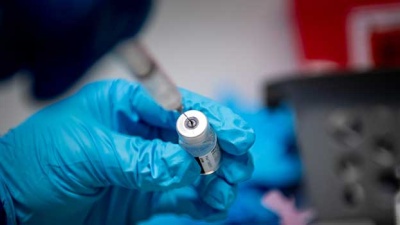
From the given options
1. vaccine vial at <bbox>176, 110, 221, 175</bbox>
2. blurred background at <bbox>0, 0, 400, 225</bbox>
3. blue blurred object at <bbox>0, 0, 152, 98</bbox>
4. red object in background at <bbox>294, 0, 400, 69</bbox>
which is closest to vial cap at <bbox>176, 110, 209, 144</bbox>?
vaccine vial at <bbox>176, 110, 221, 175</bbox>

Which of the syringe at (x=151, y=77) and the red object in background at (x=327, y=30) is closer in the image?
the syringe at (x=151, y=77)

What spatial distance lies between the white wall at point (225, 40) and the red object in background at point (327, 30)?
4 centimetres

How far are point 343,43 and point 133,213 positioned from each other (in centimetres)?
64

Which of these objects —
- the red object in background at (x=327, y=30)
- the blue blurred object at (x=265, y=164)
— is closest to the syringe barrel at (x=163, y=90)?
the blue blurred object at (x=265, y=164)

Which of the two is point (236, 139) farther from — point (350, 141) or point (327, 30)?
point (327, 30)

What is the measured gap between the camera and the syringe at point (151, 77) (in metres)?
0.64

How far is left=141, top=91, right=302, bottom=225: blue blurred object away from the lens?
2.76 feet

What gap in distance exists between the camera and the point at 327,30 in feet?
3.74

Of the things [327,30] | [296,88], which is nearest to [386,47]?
[327,30]

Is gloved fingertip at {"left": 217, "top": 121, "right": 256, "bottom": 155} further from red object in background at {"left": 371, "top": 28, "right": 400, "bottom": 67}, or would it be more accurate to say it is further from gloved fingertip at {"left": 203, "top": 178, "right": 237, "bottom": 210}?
red object in background at {"left": 371, "top": 28, "right": 400, "bottom": 67}

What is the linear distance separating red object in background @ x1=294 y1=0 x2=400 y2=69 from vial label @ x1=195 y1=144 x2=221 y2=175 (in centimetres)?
58

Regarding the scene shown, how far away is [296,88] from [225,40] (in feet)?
0.72

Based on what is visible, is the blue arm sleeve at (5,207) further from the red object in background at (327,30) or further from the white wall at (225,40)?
the red object in background at (327,30)

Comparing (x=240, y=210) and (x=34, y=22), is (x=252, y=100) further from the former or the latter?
(x=34, y=22)
